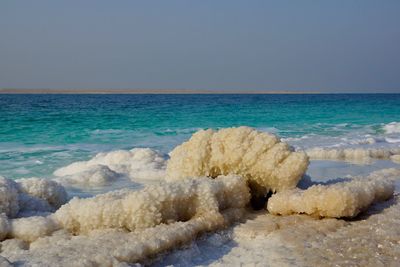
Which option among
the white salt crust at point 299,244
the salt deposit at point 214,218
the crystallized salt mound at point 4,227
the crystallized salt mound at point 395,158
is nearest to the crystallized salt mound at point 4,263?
the salt deposit at point 214,218

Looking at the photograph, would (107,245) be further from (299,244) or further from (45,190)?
(45,190)

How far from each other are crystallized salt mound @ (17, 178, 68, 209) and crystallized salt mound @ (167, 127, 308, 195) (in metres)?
0.87

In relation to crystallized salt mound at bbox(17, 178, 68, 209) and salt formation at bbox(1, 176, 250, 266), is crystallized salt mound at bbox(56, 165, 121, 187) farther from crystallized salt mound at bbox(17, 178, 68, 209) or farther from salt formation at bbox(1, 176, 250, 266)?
salt formation at bbox(1, 176, 250, 266)

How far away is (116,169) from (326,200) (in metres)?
4.69

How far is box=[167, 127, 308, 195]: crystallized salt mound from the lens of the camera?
3645mm

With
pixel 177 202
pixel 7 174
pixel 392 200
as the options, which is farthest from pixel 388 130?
pixel 177 202

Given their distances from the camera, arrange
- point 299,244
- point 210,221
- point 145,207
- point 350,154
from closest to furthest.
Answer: point 299,244
point 145,207
point 210,221
point 350,154

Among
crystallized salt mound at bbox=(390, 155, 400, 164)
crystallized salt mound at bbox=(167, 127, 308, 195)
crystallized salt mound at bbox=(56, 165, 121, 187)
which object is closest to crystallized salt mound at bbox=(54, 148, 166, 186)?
crystallized salt mound at bbox=(56, 165, 121, 187)

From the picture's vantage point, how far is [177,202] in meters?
3.03

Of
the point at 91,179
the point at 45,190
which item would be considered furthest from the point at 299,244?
the point at 91,179

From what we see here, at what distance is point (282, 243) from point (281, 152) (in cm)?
109

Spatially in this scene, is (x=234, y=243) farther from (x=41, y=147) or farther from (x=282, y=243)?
(x=41, y=147)

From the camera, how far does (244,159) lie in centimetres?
372

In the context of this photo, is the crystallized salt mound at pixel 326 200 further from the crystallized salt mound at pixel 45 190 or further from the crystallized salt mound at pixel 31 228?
the crystallized salt mound at pixel 45 190
